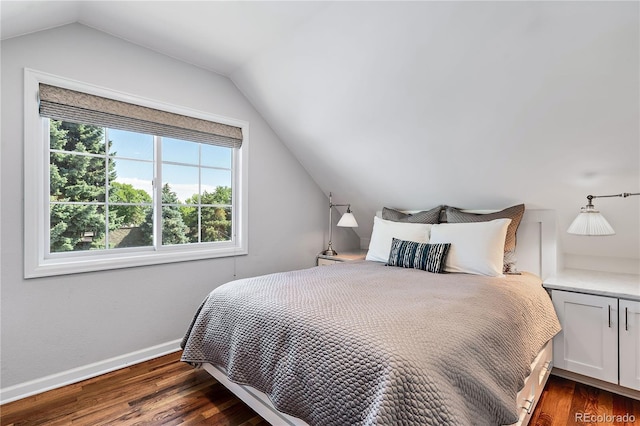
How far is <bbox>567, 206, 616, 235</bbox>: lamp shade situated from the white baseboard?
3.05 m

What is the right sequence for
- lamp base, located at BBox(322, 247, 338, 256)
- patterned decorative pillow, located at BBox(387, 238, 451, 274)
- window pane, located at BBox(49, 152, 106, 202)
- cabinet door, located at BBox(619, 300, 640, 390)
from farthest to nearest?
lamp base, located at BBox(322, 247, 338, 256), patterned decorative pillow, located at BBox(387, 238, 451, 274), window pane, located at BBox(49, 152, 106, 202), cabinet door, located at BBox(619, 300, 640, 390)

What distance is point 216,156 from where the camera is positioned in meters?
2.95

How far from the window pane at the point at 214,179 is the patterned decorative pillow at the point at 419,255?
163 centimetres

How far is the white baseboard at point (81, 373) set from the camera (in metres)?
1.87

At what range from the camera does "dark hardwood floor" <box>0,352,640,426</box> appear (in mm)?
1687

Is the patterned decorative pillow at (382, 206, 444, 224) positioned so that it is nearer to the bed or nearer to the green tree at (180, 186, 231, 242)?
the bed

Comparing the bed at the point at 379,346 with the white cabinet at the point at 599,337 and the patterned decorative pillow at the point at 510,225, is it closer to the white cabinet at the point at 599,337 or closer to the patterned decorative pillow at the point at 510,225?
the white cabinet at the point at 599,337

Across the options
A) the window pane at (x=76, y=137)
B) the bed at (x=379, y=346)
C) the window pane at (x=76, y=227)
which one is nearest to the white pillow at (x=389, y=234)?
the bed at (x=379, y=346)

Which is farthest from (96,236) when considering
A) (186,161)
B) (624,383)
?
Result: (624,383)

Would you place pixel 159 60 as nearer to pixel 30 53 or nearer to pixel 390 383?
pixel 30 53

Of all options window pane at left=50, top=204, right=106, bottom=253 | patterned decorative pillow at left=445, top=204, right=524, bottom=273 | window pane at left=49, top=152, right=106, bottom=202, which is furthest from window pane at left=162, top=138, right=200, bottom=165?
patterned decorative pillow at left=445, top=204, right=524, bottom=273

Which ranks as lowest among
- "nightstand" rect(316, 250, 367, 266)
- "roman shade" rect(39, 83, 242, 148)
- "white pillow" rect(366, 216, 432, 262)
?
"nightstand" rect(316, 250, 367, 266)

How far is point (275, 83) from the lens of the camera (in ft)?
8.81

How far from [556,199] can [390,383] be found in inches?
85.7
